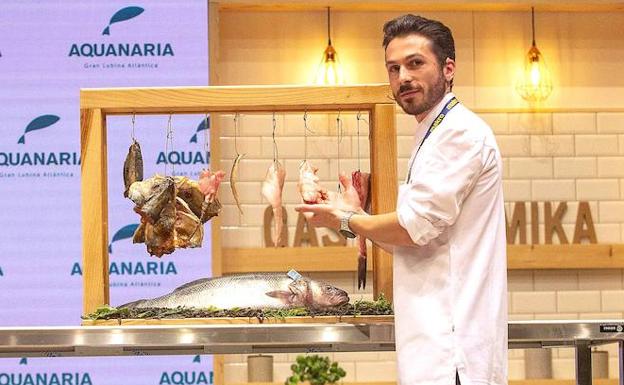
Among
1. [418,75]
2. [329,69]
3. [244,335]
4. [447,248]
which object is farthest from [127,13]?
[447,248]

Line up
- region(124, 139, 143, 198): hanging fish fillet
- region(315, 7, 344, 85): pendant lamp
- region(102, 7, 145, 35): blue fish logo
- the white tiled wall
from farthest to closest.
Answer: the white tiled wall → region(315, 7, 344, 85): pendant lamp → region(102, 7, 145, 35): blue fish logo → region(124, 139, 143, 198): hanging fish fillet

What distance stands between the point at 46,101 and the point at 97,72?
0.34 m

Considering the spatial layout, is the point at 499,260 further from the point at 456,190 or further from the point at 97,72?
the point at 97,72

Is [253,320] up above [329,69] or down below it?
below

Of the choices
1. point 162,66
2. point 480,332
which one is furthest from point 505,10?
point 480,332

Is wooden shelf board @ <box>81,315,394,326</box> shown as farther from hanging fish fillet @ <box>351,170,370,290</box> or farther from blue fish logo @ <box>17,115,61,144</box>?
blue fish logo @ <box>17,115,61,144</box>

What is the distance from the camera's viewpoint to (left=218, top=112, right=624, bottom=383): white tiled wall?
269 inches

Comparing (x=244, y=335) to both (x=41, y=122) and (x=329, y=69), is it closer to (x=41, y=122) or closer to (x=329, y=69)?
(x=41, y=122)

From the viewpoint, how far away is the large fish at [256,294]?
3.51 metres

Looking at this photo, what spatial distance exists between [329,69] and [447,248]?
3.96 meters

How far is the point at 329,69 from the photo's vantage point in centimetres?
670

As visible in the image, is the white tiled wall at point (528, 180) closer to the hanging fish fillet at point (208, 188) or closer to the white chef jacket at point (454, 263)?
the hanging fish fillet at point (208, 188)

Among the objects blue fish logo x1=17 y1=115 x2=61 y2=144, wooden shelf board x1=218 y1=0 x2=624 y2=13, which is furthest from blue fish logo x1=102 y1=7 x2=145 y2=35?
blue fish logo x1=17 y1=115 x2=61 y2=144

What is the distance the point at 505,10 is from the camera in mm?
7016
